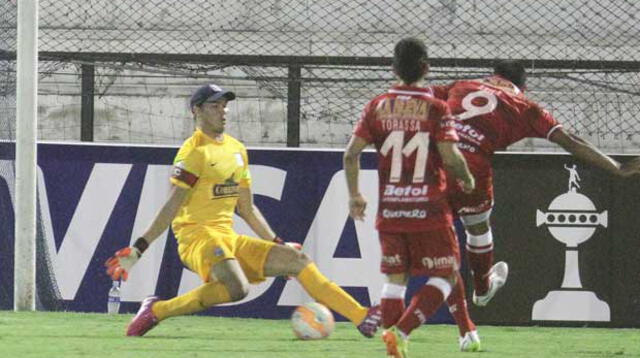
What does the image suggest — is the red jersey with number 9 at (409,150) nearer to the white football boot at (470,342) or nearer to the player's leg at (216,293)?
the white football boot at (470,342)

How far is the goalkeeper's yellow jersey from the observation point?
808cm

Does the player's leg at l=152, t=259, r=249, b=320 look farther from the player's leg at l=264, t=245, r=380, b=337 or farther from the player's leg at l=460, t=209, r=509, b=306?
the player's leg at l=460, t=209, r=509, b=306

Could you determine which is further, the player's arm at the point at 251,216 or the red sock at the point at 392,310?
the player's arm at the point at 251,216

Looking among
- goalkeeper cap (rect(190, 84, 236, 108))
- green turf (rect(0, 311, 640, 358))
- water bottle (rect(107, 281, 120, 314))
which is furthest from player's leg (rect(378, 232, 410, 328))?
water bottle (rect(107, 281, 120, 314))

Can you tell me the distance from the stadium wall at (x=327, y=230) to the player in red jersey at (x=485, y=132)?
6.42 feet

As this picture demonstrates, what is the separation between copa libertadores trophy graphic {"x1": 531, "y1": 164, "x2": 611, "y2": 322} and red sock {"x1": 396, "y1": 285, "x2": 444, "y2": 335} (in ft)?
12.2

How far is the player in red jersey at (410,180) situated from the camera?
21.0ft

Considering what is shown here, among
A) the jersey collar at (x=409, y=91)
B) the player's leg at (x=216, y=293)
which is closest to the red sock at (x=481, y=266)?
the player's leg at (x=216, y=293)

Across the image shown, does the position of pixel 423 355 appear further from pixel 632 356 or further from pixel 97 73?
pixel 97 73

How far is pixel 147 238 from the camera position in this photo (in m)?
7.75

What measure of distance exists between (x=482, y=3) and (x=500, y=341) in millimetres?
5771

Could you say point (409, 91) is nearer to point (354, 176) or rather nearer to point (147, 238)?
point (354, 176)

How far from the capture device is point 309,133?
13133 mm

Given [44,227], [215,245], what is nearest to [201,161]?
[215,245]
